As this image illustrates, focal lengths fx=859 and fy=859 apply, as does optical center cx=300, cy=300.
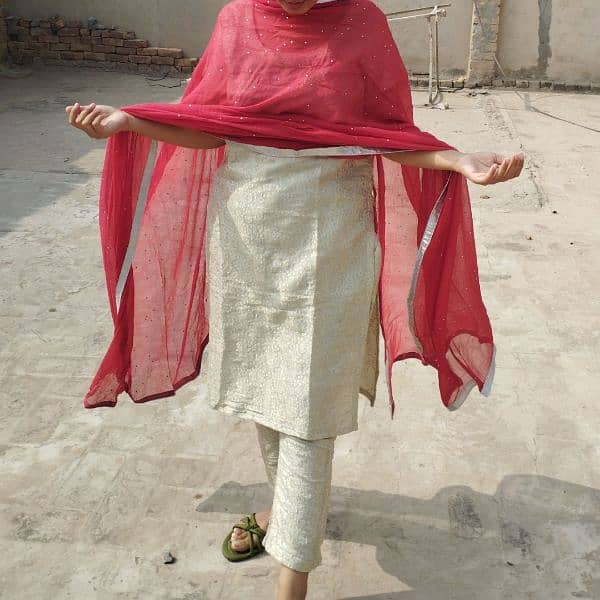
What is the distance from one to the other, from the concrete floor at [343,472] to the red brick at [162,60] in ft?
22.5

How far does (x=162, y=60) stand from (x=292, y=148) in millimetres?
9559

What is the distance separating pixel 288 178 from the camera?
1996mm

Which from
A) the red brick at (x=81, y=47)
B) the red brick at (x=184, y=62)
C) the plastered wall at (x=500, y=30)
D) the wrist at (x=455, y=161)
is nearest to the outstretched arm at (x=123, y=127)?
the wrist at (x=455, y=161)

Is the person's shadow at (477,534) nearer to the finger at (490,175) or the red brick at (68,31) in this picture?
the finger at (490,175)

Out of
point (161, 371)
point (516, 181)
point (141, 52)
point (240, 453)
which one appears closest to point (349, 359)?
point (161, 371)

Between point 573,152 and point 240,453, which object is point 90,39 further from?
point 240,453

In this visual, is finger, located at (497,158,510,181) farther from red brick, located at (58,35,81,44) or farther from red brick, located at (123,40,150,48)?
red brick, located at (58,35,81,44)

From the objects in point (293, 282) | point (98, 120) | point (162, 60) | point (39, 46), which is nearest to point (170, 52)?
point (162, 60)

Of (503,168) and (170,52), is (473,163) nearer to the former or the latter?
(503,168)

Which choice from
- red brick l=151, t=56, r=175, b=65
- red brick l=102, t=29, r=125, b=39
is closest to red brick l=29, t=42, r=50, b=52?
red brick l=102, t=29, r=125, b=39

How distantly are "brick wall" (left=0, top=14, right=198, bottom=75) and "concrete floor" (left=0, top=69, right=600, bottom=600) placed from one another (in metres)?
6.87

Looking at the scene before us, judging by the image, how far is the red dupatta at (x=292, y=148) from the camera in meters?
1.97

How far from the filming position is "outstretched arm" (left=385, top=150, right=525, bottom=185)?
1846 mm

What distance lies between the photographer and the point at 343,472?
2848 millimetres
